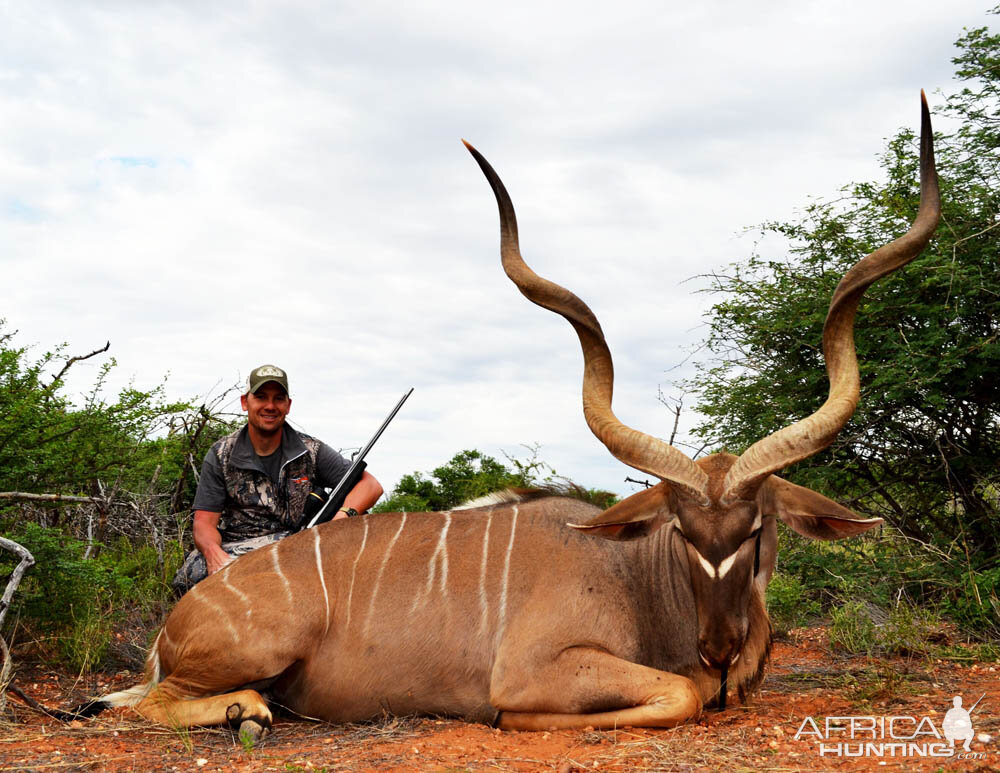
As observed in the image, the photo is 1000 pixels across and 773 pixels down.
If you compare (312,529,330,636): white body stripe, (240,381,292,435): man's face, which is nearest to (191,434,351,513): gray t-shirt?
(240,381,292,435): man's face

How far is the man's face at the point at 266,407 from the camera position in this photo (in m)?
5.62

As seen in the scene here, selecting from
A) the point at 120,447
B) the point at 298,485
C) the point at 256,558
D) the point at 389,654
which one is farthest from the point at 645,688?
the point at 120,447

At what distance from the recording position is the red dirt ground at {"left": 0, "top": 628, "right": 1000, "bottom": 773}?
120 inches

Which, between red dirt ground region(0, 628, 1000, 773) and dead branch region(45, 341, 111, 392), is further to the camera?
dead branch region(45, 341, 111, 392)

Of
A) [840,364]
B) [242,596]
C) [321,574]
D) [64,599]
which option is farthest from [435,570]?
[64,599]

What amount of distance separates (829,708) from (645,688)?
31.7 inches

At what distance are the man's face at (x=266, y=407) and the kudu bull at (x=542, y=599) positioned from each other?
1356 mm

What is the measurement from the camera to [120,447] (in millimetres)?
6754

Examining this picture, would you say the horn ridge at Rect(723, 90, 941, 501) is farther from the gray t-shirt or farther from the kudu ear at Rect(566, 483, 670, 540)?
the gray t-shirt

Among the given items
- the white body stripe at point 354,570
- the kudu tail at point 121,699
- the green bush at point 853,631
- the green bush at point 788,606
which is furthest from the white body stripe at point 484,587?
the green bush at point 788,606

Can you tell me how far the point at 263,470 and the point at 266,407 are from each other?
1.21ft

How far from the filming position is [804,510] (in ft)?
12.1

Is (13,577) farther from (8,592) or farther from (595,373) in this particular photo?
(595,373)

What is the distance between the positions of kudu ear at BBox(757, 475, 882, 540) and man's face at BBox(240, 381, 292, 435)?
3049 mm
